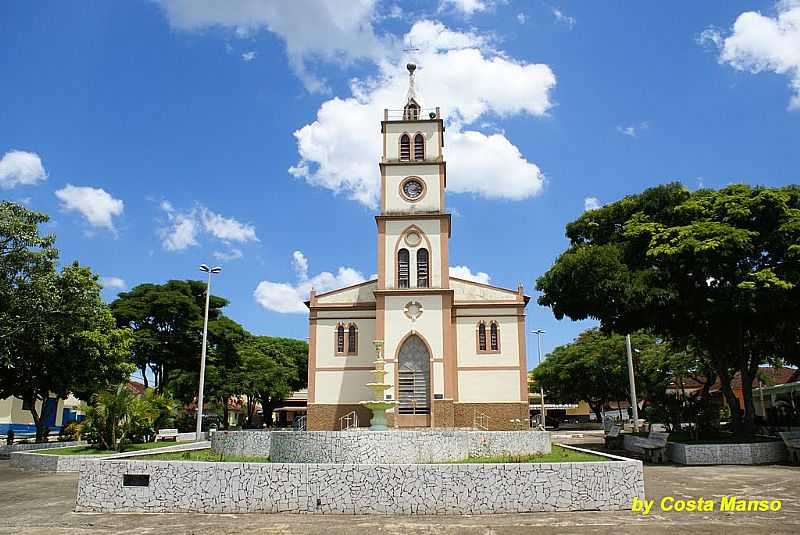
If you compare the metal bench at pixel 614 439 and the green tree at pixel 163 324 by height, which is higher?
the green tree at pixel 163 324

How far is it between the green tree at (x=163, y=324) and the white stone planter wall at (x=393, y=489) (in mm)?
29283

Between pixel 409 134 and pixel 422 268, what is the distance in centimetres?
712

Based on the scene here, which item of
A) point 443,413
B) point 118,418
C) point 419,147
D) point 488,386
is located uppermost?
point 419,147

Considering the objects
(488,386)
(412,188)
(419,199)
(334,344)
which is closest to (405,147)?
(412,188)

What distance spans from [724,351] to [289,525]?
18.9 meters

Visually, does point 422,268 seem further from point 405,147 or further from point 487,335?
point 405,147

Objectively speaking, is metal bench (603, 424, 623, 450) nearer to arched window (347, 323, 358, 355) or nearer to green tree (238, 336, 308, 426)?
arched window (347, 323, 358, 355)

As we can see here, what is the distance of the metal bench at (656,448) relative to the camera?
66.9 ft

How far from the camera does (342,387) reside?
2995 centimetres

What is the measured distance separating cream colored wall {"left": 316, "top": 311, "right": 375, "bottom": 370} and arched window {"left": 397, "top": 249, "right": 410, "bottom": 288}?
2.58 m

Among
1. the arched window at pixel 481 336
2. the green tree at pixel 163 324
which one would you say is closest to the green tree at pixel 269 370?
the green tree at pixel 163 324

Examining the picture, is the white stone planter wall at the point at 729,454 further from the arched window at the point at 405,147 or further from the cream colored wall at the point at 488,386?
the arched window at the point at 405,147

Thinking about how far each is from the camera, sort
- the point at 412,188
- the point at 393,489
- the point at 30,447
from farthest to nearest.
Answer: the point at 412,188 → the point at 30,447 → the point at 393,489

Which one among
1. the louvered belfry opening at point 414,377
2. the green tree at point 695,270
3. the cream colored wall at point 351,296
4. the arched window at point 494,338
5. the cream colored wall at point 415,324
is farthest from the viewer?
the cream colored wall at point 351,296
